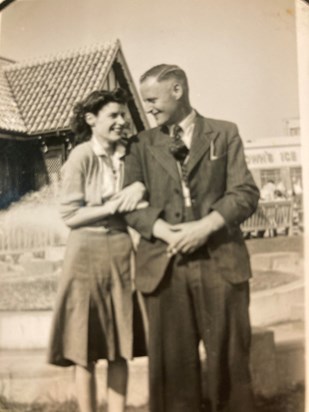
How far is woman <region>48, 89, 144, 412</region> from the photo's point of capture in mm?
1660

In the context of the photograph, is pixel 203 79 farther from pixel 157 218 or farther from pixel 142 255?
pixel 142 255

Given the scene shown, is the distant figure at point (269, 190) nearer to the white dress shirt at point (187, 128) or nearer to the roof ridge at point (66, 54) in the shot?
the white dress shirt at point (187, 128)

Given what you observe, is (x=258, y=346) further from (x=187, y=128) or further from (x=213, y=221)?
(x=187, y=128)

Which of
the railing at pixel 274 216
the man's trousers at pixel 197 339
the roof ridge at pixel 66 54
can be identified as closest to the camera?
the man's trousers at pixel 197 339

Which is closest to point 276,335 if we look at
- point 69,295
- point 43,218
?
point 69,295

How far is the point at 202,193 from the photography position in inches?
65.9

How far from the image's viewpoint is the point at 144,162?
1726 mm

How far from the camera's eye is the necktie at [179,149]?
170 centimetres

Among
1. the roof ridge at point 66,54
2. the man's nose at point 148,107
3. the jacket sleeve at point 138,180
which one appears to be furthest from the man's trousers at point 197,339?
the roof ridge at point 66,54

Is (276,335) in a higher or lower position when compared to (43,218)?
lower

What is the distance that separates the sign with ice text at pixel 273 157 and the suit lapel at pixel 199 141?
0.42ft

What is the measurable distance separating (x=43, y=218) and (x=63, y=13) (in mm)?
699

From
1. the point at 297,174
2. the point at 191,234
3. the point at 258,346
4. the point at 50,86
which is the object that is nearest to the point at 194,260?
the point at 191,234

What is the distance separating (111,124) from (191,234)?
417 millimetres
